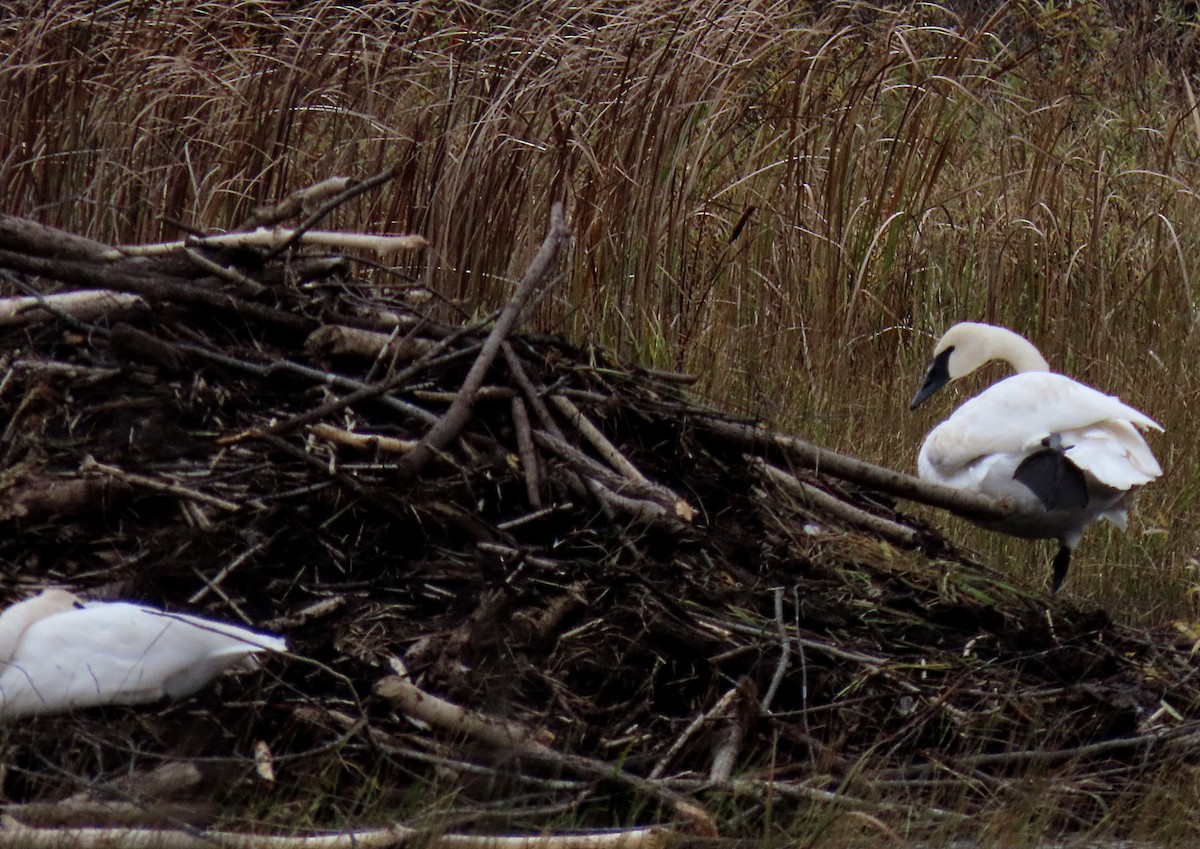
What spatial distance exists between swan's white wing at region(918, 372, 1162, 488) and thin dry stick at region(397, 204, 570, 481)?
1467 mm

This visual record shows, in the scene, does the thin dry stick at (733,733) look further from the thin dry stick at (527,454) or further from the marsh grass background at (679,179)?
the marsh grass background at (679,179)

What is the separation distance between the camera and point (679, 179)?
6879 mm

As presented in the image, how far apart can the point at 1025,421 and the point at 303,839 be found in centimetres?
275

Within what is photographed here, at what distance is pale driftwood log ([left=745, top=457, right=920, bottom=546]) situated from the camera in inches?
170

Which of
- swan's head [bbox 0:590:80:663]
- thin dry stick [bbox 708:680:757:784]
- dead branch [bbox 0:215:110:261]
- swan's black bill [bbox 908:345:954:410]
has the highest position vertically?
dead branch [bbox 0:215:110:261]

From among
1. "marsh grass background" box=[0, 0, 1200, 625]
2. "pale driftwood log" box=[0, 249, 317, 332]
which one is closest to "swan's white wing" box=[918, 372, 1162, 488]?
"marsh grass background" box=[0, 0, 1200, 625]

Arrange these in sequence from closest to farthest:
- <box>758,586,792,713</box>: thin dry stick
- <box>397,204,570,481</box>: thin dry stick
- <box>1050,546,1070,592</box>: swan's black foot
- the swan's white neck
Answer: <box>758,586,792,713</box>: thin dry stick < <box>397,204,570,481</box>: thin dry stick < <box>1050,546,1070,592</box>: swan's black foot < the swan's white neck

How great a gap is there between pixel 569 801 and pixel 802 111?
15.2 ft

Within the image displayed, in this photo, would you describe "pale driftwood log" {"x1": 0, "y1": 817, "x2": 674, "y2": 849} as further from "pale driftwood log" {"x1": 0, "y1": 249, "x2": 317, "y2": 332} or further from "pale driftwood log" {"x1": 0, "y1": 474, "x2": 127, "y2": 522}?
"pale driftwood log" {"x1": 0, "y1": 249, "x2": 317, "y2": 332}

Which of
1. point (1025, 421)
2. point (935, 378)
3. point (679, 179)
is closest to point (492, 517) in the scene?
point (1025, 421)

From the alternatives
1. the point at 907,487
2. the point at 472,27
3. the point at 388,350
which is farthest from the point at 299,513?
the point at 472,27

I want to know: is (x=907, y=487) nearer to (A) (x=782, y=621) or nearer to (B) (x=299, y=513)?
(A) (x=782, y=621)

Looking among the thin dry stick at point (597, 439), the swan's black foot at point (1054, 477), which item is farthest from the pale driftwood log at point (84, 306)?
the swan's black foot at point (1054, 477)

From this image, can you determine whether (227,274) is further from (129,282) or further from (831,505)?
(831,505)
